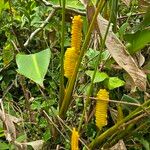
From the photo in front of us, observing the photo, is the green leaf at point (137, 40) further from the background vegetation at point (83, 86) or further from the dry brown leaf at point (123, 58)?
the dry brown leaf at point (123, 58)

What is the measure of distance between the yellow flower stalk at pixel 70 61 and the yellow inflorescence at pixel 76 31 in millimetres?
20

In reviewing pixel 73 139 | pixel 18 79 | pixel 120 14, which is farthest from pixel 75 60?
pixel 120 14

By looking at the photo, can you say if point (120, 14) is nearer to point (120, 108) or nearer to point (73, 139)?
point (120, 108)

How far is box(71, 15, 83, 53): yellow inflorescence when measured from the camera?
0.96m

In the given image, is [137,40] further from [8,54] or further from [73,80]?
[8,54]

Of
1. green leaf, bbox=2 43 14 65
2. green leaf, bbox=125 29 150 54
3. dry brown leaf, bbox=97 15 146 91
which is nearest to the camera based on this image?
dry brown leaf, bbox=97 15 146 91

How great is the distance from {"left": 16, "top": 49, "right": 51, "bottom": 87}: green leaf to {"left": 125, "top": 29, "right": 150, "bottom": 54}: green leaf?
8.6 inches

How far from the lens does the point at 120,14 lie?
4.83ft

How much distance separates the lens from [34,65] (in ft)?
3.31

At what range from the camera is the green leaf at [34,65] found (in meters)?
0.95

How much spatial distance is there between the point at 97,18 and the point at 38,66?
0.61ft

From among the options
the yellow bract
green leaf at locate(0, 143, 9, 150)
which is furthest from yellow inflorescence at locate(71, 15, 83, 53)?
green leaf at locate(0, 143, 9, 150)

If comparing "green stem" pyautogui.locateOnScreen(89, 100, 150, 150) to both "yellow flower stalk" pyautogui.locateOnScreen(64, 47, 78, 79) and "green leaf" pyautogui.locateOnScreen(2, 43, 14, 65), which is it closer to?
"yellow flower stalk" pyautogui.locateOnScreen(64, 47, 78, 79)

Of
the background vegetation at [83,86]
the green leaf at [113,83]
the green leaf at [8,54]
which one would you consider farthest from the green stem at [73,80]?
the green leaf at [8,54]
